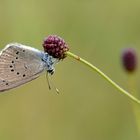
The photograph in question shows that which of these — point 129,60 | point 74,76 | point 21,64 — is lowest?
point 74,76

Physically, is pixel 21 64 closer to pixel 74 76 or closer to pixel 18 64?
pixel 18 64

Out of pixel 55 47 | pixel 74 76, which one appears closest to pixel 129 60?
pixel 55 47

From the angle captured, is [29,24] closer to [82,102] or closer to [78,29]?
[78,29]

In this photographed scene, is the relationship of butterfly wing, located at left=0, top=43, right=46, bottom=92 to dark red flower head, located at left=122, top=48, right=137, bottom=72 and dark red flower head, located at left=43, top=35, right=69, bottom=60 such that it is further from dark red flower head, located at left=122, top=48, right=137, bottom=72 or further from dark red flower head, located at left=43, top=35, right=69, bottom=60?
dark red flower head, located at left=122, top=48, right=137, bottom=72

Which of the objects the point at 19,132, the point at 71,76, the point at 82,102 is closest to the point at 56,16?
the point at 71,76

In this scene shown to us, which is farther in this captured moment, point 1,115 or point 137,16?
point 137,16

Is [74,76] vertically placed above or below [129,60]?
below
